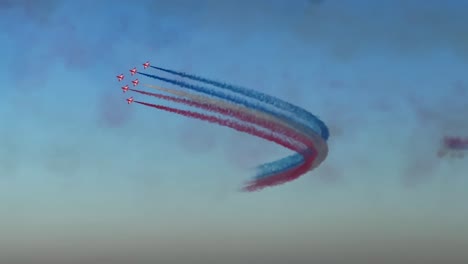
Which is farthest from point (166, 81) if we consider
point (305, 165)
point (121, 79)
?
point (305, 165)

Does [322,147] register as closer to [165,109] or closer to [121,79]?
[165,109]

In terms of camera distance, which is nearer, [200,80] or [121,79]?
[200,80]

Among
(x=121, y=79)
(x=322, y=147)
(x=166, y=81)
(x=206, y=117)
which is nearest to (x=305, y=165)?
(x=322, y=147)

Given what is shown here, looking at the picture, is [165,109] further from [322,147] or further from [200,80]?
[322,147]

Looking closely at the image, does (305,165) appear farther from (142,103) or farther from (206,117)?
(142,103)

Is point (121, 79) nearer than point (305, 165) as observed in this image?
No

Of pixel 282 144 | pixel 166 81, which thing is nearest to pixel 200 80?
pixel 166 81

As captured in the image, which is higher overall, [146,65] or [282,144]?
[146,65]

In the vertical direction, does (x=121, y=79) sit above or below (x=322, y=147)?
above
